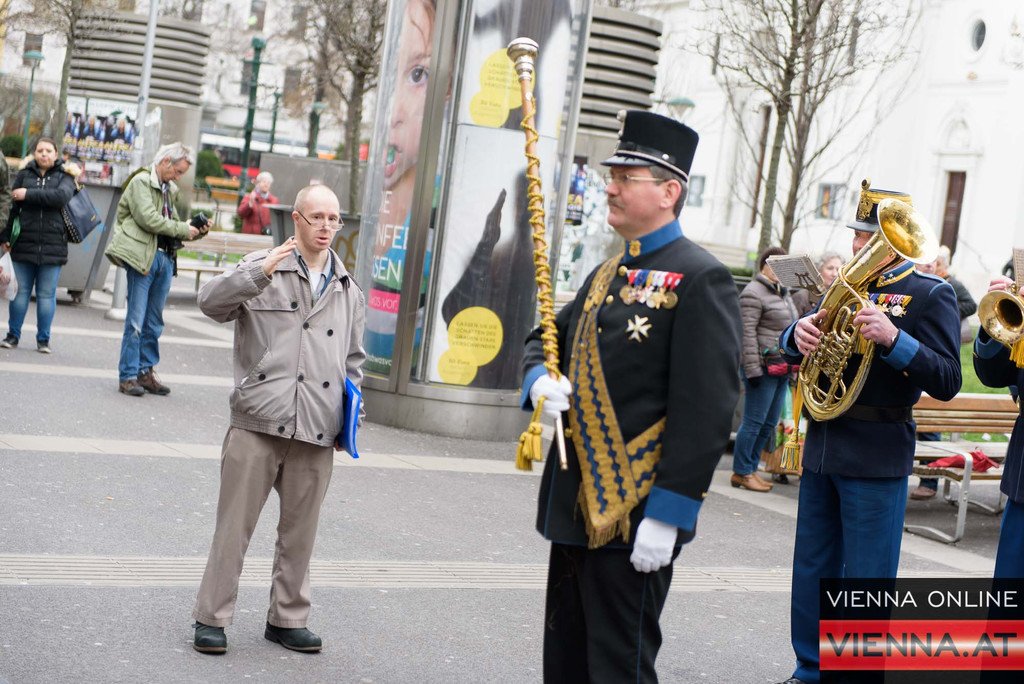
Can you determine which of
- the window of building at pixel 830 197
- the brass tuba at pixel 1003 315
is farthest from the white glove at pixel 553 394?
the window of building at pixel 830 197

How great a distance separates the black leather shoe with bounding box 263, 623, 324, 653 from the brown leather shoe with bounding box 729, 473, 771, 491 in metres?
5.96

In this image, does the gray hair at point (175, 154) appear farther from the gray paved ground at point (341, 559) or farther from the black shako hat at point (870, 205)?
the black shako hat at point (870, 205)

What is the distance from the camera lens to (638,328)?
4.18 metres

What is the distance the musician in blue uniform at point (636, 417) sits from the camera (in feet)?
13.2

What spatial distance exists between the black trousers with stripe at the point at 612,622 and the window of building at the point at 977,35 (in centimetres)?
→ 3908

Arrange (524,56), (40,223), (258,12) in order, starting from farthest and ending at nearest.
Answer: (258,12) → (40,223) → (524,56)

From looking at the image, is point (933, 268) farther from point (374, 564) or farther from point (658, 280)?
point (658, 280)

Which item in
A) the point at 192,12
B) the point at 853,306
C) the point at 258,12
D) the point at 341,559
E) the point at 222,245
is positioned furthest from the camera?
the point at 258,12

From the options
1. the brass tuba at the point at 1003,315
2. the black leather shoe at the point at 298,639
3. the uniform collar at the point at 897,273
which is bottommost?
the black leather shoe at the point at 298,639

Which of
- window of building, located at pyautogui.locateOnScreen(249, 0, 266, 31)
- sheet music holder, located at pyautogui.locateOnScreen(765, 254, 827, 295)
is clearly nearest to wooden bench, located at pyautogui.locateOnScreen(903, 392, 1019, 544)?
sheet music holder, located at pyautogui.locateOnScreen(765, 254, 827, 295)

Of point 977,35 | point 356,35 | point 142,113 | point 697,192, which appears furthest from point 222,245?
point 697,192

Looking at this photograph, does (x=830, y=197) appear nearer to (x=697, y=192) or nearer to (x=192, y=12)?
(x=697, y=192)

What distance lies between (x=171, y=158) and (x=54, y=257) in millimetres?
2441

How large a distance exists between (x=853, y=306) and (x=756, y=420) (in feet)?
17.6
